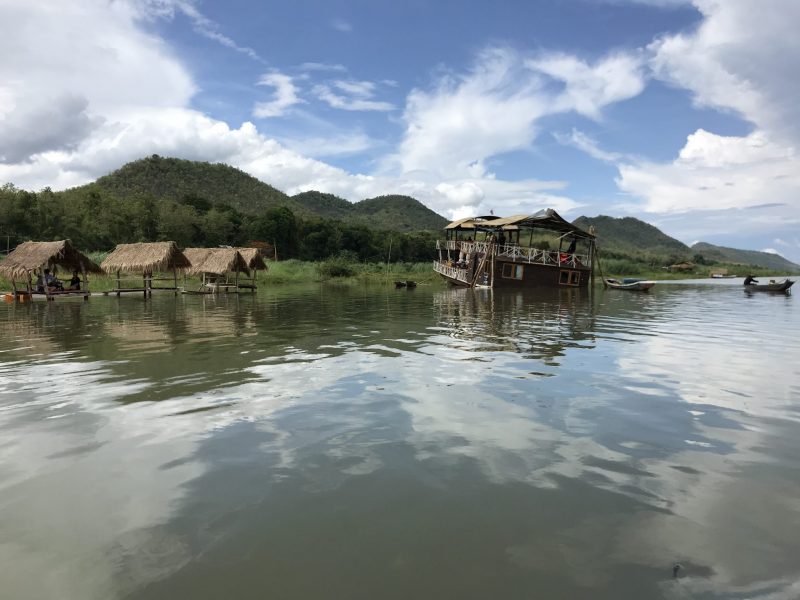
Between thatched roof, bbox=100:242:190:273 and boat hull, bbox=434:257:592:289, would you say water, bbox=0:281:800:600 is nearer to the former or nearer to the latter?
thatched roof, bbox=100:242:190:273

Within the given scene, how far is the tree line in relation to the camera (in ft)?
140

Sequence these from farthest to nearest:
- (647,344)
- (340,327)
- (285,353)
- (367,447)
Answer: (340,327) < (647,344) < (285,353) < (367,447)

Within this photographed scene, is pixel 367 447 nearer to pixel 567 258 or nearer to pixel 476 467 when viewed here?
pixel 476 467

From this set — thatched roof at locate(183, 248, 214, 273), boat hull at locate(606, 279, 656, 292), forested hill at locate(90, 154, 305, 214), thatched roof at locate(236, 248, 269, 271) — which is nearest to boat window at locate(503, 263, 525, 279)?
boat hull at locate(606, 279, 656, 292)

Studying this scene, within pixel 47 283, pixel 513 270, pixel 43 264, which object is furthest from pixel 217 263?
pixel 513 270

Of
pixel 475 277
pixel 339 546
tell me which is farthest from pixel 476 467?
pixel 475 277

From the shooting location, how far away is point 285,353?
10.1m

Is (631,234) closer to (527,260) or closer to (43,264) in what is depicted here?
(527,260)

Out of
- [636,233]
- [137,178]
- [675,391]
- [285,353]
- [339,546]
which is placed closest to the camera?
[339,546]

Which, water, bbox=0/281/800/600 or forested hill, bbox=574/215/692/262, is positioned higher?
forested hill, bbox=574/215/692/262

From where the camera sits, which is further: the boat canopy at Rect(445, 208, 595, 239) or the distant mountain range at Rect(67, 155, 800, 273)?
the distant mountain range at Rect(67, 155, 800, 273)

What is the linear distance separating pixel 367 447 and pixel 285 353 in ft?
18.3

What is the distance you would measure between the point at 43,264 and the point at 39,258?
46 centimetres

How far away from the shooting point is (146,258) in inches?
1040
